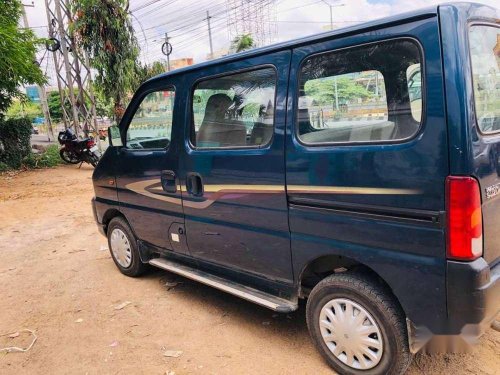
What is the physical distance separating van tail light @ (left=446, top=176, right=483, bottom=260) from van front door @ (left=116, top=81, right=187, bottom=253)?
6.94 feet

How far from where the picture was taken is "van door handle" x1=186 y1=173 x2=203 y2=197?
3326 millimetres

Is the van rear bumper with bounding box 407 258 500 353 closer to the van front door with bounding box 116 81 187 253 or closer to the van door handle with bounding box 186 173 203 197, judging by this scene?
the van door handle with bounding box 186 173 203 197

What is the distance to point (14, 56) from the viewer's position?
1062cm

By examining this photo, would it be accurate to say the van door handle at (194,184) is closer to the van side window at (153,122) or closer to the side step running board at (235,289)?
the van side window at (153,122)

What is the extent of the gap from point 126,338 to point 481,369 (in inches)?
97.0

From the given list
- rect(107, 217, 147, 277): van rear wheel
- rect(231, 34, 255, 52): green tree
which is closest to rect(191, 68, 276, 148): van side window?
rect(107, 217, 147, 277): van rear wheel

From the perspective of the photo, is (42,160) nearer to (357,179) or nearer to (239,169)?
(239,169)

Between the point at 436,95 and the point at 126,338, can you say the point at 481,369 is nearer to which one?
the point at 436,95

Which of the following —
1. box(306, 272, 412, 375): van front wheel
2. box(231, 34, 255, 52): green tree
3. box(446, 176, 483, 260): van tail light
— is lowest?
box(306, 272, 412, 375): van front wheel

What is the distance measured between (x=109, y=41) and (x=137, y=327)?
32.7 feet

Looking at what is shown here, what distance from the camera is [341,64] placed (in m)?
2.49

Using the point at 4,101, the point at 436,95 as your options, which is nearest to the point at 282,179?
the point at 436,95

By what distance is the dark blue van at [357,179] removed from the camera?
6.77ft

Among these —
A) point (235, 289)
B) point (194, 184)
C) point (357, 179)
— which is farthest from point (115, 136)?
point (357, 179)
